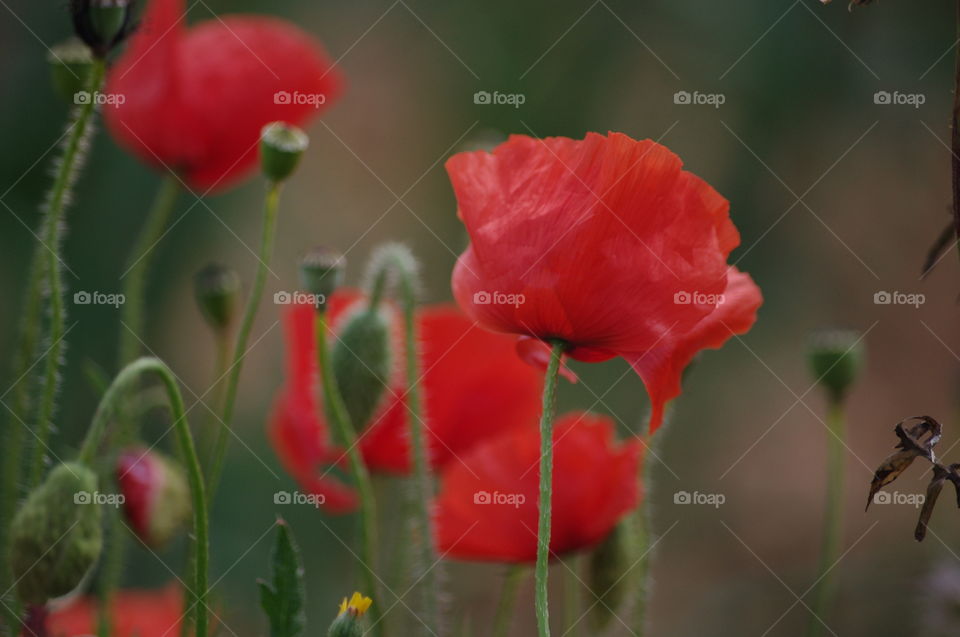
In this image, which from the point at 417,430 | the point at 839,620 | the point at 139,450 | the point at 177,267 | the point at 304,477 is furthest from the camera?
the point at 177,267

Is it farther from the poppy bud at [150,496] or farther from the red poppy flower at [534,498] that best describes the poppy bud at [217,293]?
the red poppy flower at [534,498]

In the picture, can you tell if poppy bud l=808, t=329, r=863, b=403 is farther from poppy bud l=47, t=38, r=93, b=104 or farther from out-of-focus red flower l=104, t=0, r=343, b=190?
poppy bud l=47, t=38, r=93, b=104

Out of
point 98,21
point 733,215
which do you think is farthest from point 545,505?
point 733,215

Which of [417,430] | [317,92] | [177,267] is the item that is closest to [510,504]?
[417,430]

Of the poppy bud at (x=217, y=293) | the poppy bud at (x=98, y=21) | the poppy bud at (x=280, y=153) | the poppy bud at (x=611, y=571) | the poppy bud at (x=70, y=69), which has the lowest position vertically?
the poppy bud at (x=611, y=571)

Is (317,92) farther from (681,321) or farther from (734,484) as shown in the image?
(734,484)

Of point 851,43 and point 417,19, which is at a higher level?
point 417,19

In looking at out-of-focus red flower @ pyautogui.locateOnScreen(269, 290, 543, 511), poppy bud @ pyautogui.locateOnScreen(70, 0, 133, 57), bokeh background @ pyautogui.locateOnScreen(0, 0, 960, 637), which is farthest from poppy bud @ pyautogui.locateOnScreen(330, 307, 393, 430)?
bokeh background @ pyautogui.locateOnScreen(0, 0, 960, 637)

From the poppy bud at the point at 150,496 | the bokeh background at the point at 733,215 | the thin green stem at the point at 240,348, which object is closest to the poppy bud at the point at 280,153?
the thin green stem at the point at 240,348
